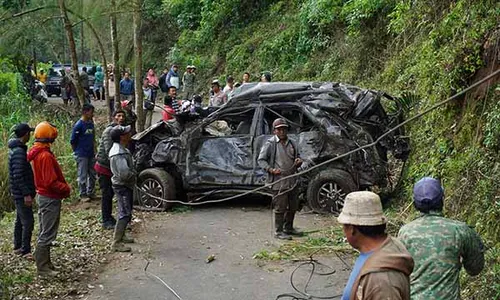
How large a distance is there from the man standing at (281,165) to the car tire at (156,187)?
2.41 m

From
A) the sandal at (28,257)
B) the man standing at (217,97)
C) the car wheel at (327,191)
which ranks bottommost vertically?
the sandal at (28,257)

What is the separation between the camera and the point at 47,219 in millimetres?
Answer: 7430

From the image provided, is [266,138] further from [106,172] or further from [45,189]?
[45,189]

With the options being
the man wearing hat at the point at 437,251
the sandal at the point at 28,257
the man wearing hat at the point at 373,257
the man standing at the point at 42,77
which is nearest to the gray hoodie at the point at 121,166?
the sandal at the point at 28,257

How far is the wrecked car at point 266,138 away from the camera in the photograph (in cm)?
1009

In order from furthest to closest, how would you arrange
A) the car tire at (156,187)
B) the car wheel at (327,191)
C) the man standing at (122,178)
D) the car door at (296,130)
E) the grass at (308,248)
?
1. the car tire at (156,187)
2. the car door at (296,130)
3. the car wheel at (327,191)
4. the man standing at (122,178)
5. the grass at (308,248)

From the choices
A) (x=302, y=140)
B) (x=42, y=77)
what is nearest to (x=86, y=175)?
(x=302, y=140)

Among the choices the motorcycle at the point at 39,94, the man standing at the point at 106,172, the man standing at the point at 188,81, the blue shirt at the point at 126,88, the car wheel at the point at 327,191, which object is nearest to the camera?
the man standing at the point at 106,172

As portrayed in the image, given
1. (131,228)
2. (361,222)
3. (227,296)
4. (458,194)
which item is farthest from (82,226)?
(361,222)

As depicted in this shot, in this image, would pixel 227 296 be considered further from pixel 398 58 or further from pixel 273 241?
pixel 398 58

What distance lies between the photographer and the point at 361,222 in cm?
314

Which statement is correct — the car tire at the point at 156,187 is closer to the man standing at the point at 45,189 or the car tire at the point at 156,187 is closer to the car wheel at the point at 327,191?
the car wheel at the point at 327,191

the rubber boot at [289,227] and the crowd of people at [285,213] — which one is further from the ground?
the crowd of people at [285,213]

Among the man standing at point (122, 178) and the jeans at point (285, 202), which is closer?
the man standing at point (122, 178)
